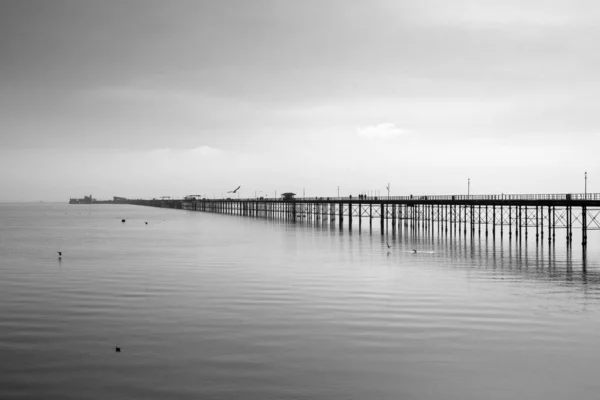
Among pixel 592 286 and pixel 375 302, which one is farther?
pixel 592 286

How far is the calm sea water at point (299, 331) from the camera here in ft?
52.0

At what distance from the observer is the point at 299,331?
2166 cm

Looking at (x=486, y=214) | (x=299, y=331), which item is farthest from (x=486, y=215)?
(x=299, y=331)

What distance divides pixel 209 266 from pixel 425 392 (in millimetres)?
29314

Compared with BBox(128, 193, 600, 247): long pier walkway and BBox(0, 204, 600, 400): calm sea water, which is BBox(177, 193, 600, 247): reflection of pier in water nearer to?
BBox(128, 193, 600, 247): long pier walkway

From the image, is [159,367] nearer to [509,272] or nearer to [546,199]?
[509,272]

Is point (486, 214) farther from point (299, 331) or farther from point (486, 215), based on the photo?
point (299, 331)

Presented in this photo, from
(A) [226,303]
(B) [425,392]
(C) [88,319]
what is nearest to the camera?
(B) [425,392]

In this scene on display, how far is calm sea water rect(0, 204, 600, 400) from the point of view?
15.8 meters

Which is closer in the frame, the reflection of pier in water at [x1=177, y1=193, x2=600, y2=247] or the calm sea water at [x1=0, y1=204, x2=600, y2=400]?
the calm sea water at [x1=0, y1=204, x2=600, y2=400]

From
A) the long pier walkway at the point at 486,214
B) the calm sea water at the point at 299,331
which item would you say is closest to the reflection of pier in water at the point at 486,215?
the long pier walkway at the point at 486,214

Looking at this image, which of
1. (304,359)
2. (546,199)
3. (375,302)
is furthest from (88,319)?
(546,199)

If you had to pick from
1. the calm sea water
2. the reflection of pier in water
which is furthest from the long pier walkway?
the calm sea water

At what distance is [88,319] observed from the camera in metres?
23.4
